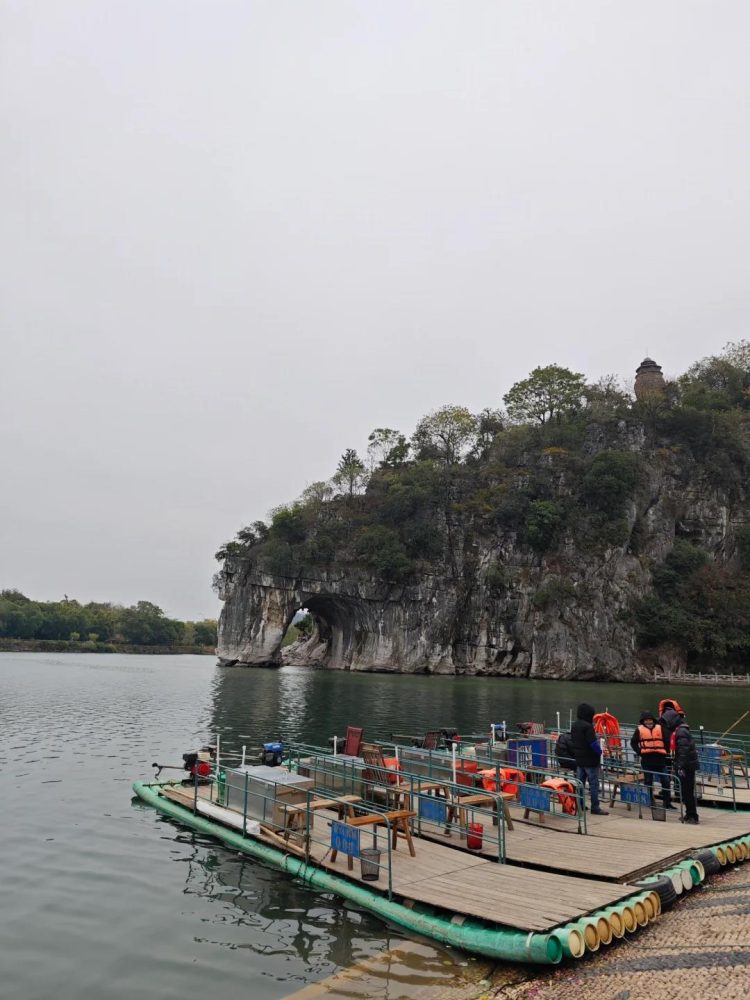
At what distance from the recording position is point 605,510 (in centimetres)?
7100

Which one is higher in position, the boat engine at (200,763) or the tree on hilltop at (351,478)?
the tree on hilltop at (351,478)

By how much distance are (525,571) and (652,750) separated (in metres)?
60.1

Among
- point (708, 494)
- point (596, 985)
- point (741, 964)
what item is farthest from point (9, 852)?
point (708, 494)

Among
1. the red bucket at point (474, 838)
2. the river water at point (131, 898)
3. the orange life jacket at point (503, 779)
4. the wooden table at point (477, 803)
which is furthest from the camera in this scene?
the orange life jacket at point (503, 779)

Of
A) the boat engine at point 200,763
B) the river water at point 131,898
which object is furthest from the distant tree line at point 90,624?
the boat engine at point 200,763

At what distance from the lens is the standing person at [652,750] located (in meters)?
12.5

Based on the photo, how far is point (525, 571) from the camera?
71625 mm

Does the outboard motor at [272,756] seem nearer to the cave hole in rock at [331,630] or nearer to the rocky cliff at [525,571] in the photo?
the rocky cliff at [525,571]

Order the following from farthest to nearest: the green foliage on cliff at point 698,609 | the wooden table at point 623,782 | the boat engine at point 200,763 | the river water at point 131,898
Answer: the green foliage on cliff at point 698,609 → the boat engine at point 200,763 → the wooden table at point 623,782 → the river water at point 131,898

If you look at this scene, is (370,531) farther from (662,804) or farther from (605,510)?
(662,804)

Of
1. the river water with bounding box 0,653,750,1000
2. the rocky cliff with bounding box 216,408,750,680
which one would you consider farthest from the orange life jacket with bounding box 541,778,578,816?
the rocky cliff with bounding box 216,408,750,680

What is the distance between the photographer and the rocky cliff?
67.7 metres

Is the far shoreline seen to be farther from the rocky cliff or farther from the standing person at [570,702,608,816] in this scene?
the standing person at [570,702,608,816]

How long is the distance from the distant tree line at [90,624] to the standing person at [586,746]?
135644 millimetres
